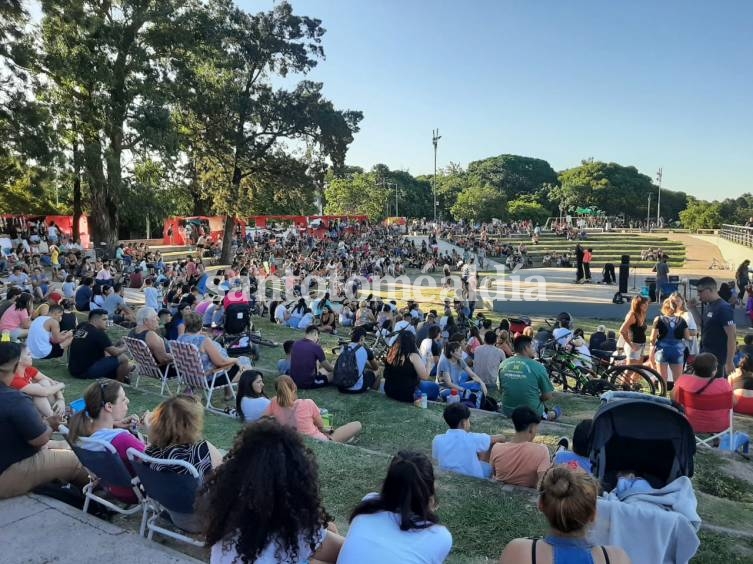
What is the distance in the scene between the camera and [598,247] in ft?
125

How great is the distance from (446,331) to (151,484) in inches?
325

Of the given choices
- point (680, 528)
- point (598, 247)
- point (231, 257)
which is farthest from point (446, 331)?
point (598, 247)

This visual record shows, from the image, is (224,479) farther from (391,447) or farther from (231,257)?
(231,257)

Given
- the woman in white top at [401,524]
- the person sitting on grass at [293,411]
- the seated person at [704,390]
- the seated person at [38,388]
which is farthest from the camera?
the seated person at [704,390]

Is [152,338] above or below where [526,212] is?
below

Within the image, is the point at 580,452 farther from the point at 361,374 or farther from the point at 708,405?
the point at 361,374

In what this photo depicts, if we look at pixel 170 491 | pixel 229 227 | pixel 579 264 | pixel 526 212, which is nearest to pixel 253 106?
pixel 229 227

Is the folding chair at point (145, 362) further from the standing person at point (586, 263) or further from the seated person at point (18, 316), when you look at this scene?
the standing person at point (586, 263)

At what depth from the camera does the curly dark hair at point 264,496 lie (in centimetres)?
218

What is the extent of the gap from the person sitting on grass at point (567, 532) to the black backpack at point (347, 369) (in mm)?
5060

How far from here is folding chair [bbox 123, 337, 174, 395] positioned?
6875mm

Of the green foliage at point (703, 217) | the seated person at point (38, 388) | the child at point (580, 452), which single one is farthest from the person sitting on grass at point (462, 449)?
the green foliage at point (703, 217)

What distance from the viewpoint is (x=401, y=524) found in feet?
7.55

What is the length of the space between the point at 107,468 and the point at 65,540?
429mm
